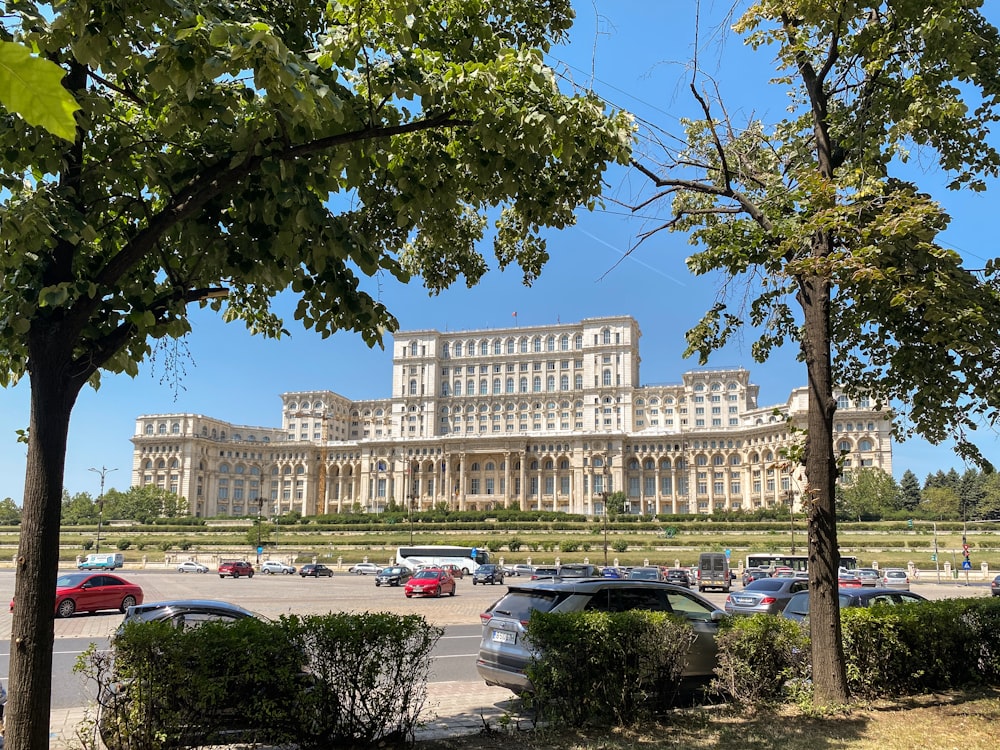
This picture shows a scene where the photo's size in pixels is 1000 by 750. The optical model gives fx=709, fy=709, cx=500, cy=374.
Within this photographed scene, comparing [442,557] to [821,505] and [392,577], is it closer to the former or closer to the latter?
[392,577]

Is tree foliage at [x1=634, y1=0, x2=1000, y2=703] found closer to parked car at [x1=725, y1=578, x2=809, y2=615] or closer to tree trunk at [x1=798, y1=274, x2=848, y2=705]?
tree trunk at [x1=798, y1=274, x2=848, y2=705]

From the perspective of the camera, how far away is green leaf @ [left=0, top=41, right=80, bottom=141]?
1.33m

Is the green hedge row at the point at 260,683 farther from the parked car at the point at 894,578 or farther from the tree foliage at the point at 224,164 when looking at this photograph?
the parked car at the point at 894,578

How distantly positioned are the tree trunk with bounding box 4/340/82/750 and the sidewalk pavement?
5.73ft

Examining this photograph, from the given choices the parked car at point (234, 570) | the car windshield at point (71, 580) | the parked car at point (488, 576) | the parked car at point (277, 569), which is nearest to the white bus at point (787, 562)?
the parked car at point (488, 576)

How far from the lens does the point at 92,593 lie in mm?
23078

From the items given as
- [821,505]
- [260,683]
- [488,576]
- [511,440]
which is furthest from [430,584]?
[511,440]

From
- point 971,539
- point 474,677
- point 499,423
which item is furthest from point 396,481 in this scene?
point 474,677

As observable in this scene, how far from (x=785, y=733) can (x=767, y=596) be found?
13.4 meters

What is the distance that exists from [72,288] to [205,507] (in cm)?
14765

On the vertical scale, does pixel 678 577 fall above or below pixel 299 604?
below

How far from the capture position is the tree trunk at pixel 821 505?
841 cm

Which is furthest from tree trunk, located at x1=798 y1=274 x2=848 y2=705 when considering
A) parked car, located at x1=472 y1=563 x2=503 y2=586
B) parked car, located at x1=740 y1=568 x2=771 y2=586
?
parked car, located at x1=472 y1=563 x2=503 y2=586

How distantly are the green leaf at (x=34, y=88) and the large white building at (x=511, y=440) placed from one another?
400 ft
